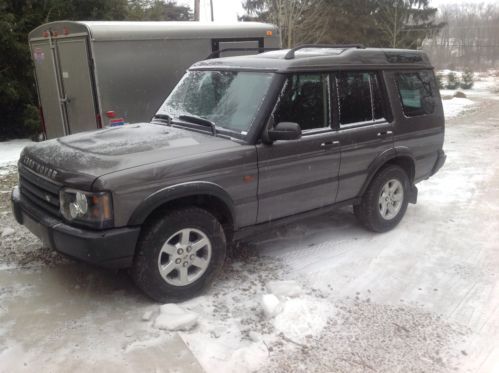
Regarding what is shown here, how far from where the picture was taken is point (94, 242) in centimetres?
332

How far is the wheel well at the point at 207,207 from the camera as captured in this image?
3.67 m

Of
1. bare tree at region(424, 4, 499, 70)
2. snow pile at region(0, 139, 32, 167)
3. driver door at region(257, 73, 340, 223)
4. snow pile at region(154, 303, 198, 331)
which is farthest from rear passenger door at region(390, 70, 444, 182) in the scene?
bare tree at region(424, 4, 499, 70)

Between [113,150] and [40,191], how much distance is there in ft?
2.23

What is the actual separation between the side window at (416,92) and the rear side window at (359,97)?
387mm

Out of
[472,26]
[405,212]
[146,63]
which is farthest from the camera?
[472,26]

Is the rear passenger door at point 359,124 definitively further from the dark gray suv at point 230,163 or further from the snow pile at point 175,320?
the snow pile at point 175,320

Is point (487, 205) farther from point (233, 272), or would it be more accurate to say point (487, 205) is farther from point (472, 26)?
point (472, 26)

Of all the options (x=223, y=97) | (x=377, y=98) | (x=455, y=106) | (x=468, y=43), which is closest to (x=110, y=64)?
(x=223, y=97)

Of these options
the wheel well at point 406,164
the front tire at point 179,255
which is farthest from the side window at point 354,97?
the front tire at point 179,255

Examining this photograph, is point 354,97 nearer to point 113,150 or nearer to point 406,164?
point 406,164

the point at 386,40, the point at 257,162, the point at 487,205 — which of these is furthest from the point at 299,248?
the point at 386,40

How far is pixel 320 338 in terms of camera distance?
11.1 ft

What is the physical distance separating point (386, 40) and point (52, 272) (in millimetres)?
25469

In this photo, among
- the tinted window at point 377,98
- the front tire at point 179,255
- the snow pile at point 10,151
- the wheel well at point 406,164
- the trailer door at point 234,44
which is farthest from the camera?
the snow pile at point 10,151
